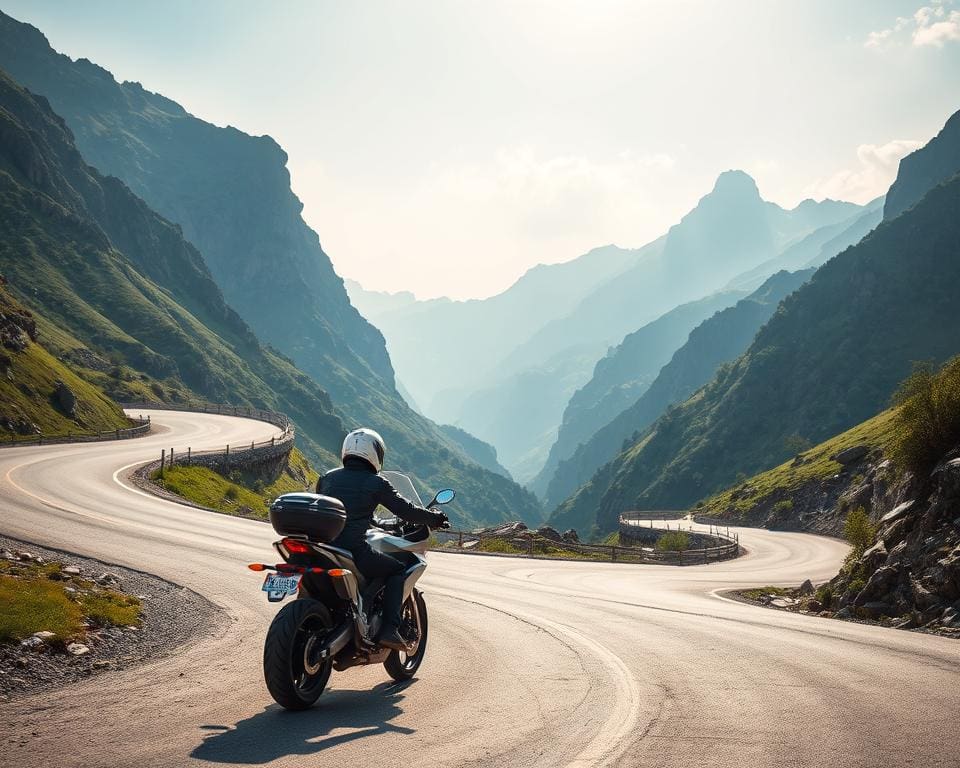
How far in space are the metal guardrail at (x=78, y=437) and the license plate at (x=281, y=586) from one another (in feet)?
156

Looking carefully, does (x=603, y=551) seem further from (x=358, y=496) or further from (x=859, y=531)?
(x=358, y=496)

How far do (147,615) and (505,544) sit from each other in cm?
2586

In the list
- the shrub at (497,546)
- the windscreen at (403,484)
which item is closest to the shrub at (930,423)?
the windscreen at (403,484)

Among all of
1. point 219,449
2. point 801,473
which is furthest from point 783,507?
point 219,449

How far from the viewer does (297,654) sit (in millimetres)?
6422

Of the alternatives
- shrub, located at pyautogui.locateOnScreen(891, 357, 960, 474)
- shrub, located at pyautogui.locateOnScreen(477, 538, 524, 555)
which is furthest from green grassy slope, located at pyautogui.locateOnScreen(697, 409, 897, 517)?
shrub, located at pyautogui.locateOnScreen(891, 357, 960, 474)

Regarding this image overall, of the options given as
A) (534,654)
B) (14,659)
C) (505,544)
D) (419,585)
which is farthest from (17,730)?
(505,544)

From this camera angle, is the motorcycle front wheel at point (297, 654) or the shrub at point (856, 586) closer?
the motorcycle front wheel at point (297, 654)

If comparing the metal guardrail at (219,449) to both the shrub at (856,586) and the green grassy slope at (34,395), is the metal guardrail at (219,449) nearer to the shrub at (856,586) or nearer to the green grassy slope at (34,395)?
the green grassy slope at (34,395)

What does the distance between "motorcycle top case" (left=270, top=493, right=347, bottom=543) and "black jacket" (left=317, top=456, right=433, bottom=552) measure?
17.9 inches

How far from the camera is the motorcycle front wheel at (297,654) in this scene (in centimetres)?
622

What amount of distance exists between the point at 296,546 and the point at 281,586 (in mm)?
402

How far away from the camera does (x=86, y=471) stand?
36.1m

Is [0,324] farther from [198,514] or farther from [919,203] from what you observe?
[919,203]
